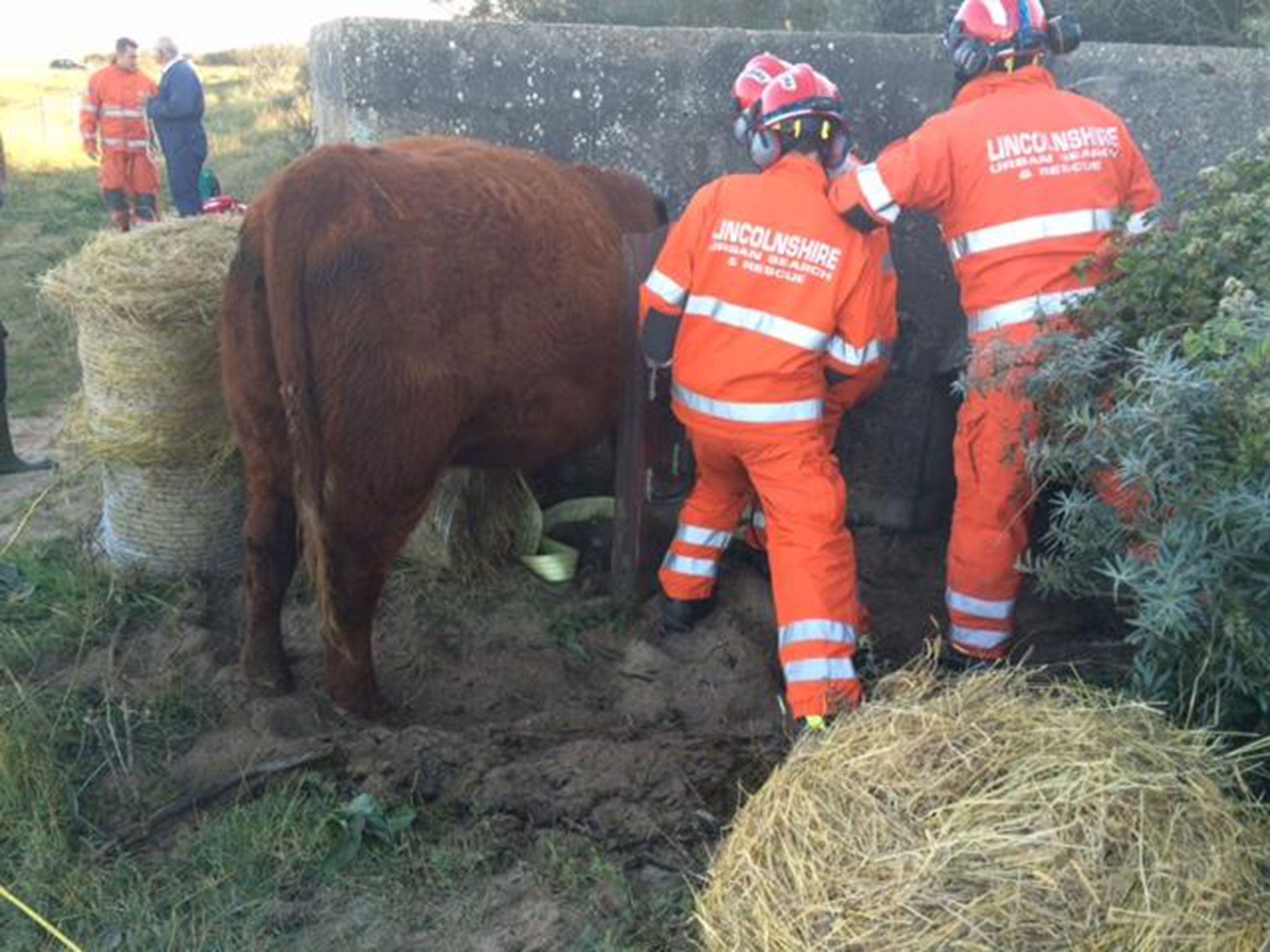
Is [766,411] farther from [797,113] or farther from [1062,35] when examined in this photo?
[1062,35]

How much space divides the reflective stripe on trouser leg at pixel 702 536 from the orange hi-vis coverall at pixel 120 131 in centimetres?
943

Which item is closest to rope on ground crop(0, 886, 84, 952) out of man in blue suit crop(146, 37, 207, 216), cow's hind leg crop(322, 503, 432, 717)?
cow's hind leg crop(322, 503, 432, 717)

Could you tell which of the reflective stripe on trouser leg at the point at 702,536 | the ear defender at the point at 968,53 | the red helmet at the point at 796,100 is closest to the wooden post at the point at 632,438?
the reflective stripe on trouser leg at the point at 702,536

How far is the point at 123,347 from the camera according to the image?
14.6 feet

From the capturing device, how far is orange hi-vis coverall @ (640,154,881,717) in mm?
3939

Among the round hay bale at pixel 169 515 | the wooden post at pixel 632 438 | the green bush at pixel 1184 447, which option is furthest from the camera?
the round hay bale at pixel 169 515

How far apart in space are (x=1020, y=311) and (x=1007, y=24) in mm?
994

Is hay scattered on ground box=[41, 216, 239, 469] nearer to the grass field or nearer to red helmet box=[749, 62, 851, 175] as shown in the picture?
the grass field

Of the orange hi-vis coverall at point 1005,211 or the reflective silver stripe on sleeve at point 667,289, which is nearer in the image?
the orange hi-vis coverall at point 1005,211

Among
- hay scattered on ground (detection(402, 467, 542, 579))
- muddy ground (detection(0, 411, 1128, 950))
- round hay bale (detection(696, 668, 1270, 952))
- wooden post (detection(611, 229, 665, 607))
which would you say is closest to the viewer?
round hay bale (detection(696, 668, 1270, 952))

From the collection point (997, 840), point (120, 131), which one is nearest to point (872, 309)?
point (997, 840)

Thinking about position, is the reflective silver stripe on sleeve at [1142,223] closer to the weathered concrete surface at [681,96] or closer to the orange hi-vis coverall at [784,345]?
the orange hi-vis coverall at [784,345]

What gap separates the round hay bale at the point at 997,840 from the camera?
212 cm

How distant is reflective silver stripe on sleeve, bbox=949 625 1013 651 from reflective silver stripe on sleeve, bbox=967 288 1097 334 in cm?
104
